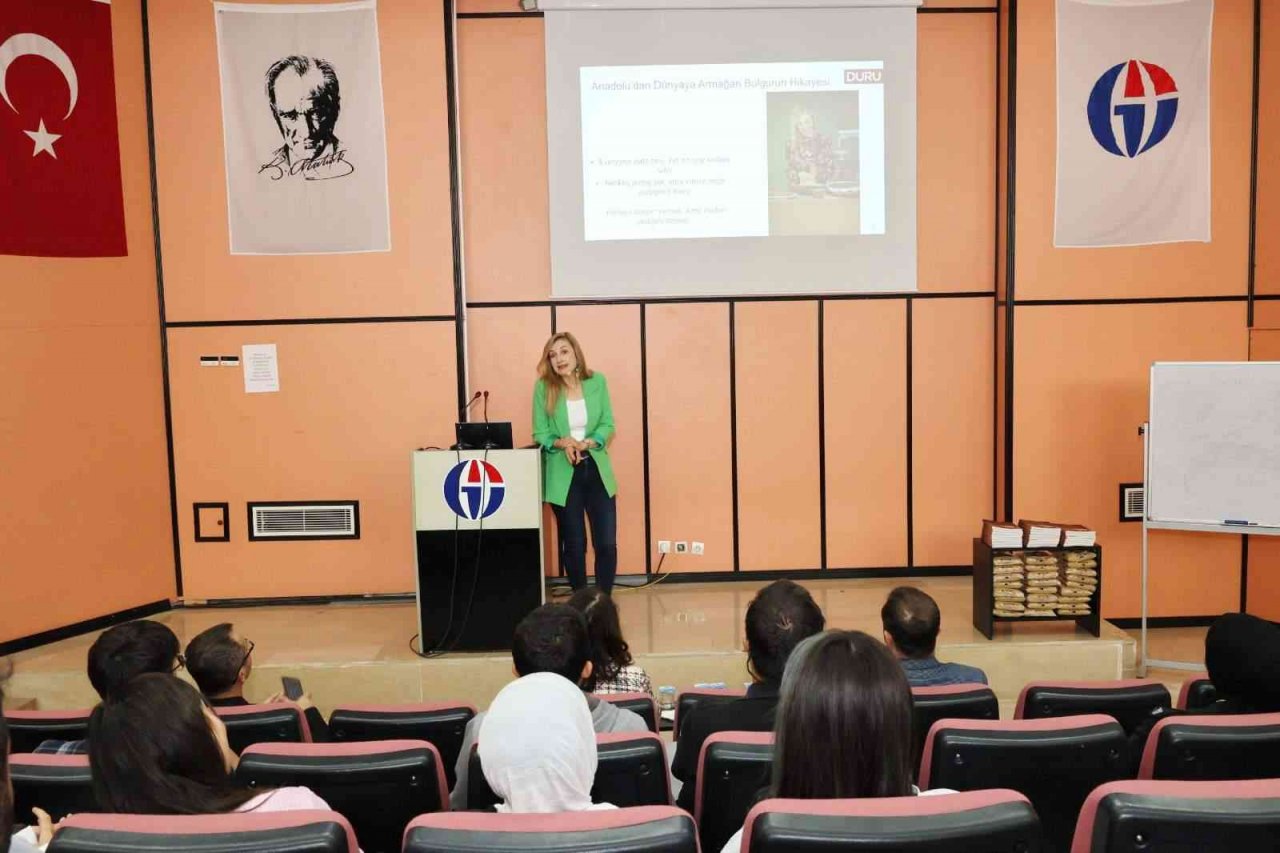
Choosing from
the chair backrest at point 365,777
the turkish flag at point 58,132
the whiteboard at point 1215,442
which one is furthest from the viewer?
the turkish flag at point 58,132

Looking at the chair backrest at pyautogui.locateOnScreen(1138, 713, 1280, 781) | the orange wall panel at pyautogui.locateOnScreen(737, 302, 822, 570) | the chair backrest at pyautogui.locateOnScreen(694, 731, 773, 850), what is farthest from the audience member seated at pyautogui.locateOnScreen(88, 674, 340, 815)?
the orange wall panel at pyautogui.locateOnScreen(737, 302, 822, 570)

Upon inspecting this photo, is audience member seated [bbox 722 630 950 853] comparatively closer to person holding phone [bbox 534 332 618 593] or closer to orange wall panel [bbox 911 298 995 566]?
person holding phone [bbox 534 332 618 593]

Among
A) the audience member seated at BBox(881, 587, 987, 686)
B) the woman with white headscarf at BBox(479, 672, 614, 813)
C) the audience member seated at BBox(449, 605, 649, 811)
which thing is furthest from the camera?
the audience member seated at BBox(881, 587, 987, 686)

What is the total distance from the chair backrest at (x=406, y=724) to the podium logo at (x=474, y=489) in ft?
5.86

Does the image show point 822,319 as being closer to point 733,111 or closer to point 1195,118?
point 733,111

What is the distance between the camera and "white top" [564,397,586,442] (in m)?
5.18

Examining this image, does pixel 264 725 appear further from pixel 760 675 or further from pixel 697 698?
pixel 760 675

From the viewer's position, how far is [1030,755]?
196 cm

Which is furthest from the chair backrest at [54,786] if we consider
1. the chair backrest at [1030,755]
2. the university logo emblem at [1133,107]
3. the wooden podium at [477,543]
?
the university logo emblem at [1133,107]

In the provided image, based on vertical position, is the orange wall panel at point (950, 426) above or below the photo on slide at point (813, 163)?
below

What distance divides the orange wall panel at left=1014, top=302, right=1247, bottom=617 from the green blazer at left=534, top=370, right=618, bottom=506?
227cm

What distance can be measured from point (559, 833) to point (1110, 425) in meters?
4.91

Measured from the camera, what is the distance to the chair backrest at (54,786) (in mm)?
1968

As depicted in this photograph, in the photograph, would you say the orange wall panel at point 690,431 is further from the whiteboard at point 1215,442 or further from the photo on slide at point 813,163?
the whiteboard at point 1215,442
